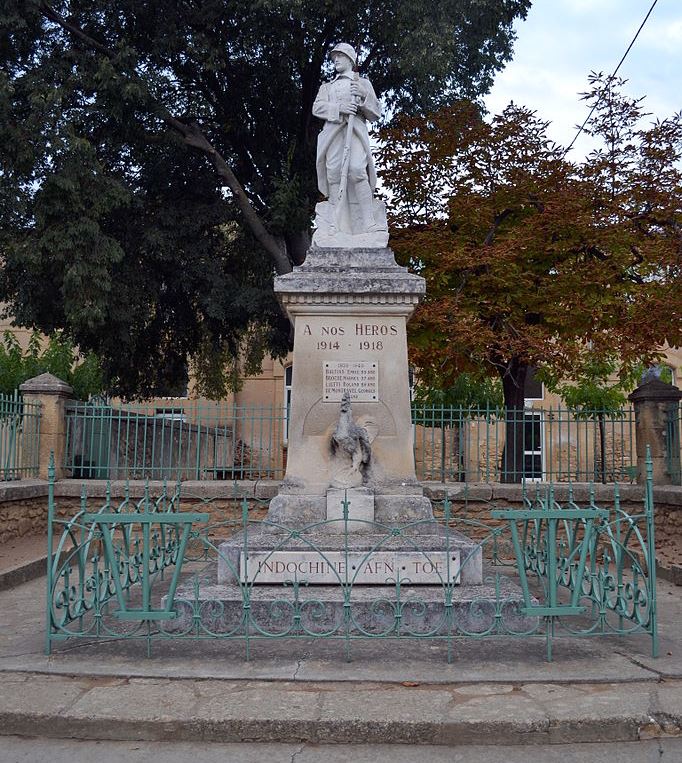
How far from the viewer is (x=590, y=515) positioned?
4941mm

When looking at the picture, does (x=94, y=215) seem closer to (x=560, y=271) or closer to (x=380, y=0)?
(x=380, y=0)

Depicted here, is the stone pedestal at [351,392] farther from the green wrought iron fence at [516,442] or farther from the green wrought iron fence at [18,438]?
the green wrought iron fence at [18,438]

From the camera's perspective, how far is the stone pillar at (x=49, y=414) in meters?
11.4

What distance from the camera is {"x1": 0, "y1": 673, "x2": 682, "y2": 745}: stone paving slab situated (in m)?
3.93

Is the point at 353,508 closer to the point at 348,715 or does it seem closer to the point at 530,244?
the point at 348,715

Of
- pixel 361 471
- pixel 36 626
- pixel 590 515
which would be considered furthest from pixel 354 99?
pixel 36 626

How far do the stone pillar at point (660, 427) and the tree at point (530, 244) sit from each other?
60 cm

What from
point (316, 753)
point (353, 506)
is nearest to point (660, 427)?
point (353, 506)

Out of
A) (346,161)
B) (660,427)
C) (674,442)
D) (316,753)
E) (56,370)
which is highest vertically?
(346,161)

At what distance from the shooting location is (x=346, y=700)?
420 centimetres

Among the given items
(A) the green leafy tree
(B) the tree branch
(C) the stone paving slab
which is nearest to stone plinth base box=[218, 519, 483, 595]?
(C) the stone paving slab

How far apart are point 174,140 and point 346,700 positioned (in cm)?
1240

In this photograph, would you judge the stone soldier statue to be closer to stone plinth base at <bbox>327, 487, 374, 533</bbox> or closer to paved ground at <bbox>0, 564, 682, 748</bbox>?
stone plinth base at <bbox>327, 487, 374, 533</bbox>

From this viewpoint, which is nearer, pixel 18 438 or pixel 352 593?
pixel 352 593
